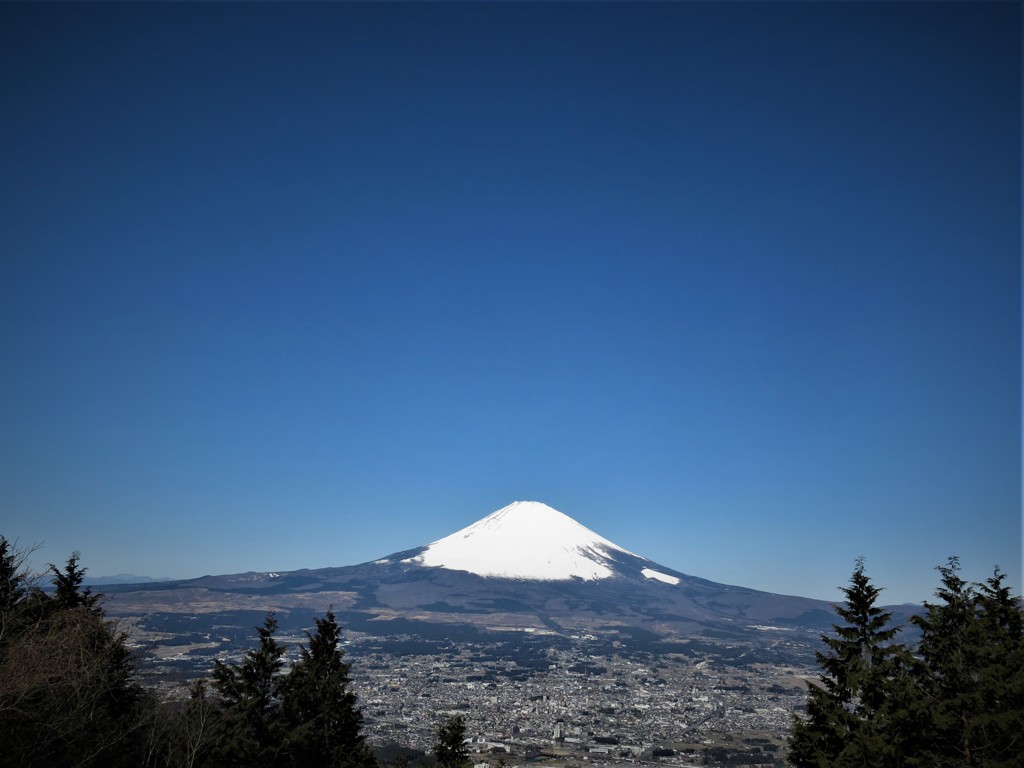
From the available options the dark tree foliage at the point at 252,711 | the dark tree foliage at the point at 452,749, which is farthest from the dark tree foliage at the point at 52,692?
the dark tree foliage at the point at 452,749

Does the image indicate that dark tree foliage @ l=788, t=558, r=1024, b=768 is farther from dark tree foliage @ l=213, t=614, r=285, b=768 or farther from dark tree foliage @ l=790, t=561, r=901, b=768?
dark tree foliage @ l=213, t=614, r=285, b=768

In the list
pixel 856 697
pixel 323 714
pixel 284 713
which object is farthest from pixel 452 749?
pixel 856 697

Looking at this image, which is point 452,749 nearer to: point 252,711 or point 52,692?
point 252,711

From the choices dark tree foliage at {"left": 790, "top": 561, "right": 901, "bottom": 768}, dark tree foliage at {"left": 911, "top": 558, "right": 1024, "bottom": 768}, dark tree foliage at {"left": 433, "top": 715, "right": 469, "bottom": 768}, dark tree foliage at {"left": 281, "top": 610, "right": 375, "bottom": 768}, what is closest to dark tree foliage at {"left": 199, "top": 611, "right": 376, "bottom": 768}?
dark tree foliage at {"left": 281, "top": 610, "right": 375, "bottom": 768}

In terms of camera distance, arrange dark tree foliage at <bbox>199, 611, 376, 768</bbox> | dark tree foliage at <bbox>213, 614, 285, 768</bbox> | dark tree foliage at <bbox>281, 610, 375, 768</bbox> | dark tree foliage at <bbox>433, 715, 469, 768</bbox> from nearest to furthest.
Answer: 1. dark tree foliage at <bbox>213, 614, 285, 768</bbox>
2. dark tree foliage at <bbox>199, 611, 376, 768</bbox>
3. dark tree foliage at <bbox>281, 610, 375, 768</bbox>
4. dark tree foliage at <bbox>433, 715, 469, 768</bbox>

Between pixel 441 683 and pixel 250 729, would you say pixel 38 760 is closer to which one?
pixel 250 729
